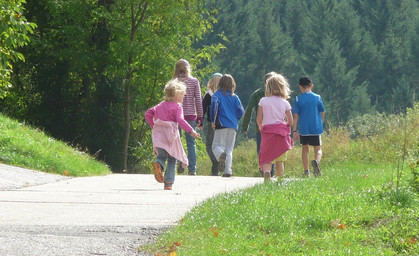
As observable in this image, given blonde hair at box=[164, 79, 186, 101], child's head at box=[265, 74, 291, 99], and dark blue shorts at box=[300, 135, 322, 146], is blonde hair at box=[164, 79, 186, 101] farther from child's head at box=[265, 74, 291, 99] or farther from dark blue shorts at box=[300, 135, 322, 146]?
dark blue shorts at box=[300, 135, 322, 146]

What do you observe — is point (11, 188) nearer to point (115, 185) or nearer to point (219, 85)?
point (115, 185)

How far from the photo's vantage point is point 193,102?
54.3 ft

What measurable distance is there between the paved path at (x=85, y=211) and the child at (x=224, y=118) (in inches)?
70.4

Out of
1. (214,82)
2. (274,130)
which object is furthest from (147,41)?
(274,130)

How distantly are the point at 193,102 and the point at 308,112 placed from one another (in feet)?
9.46

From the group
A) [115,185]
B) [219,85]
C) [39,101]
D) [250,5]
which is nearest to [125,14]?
[39,101]

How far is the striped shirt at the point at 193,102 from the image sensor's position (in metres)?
16.4

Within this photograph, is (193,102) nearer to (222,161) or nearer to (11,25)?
(222,161)

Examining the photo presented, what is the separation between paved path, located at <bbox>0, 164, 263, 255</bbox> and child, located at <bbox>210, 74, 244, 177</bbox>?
1789 millimetres

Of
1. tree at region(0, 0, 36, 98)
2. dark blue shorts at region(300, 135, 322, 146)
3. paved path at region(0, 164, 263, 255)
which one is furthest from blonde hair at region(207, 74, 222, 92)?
tree at region(0, 0, 36, 98)

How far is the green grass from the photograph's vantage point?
15.8 metres

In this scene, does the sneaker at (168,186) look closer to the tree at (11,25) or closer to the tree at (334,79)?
the tree at (11,25)

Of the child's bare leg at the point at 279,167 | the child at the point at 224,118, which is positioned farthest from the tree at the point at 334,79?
the child's bare leg at the point at 279,167

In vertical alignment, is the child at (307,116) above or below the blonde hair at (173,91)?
below
